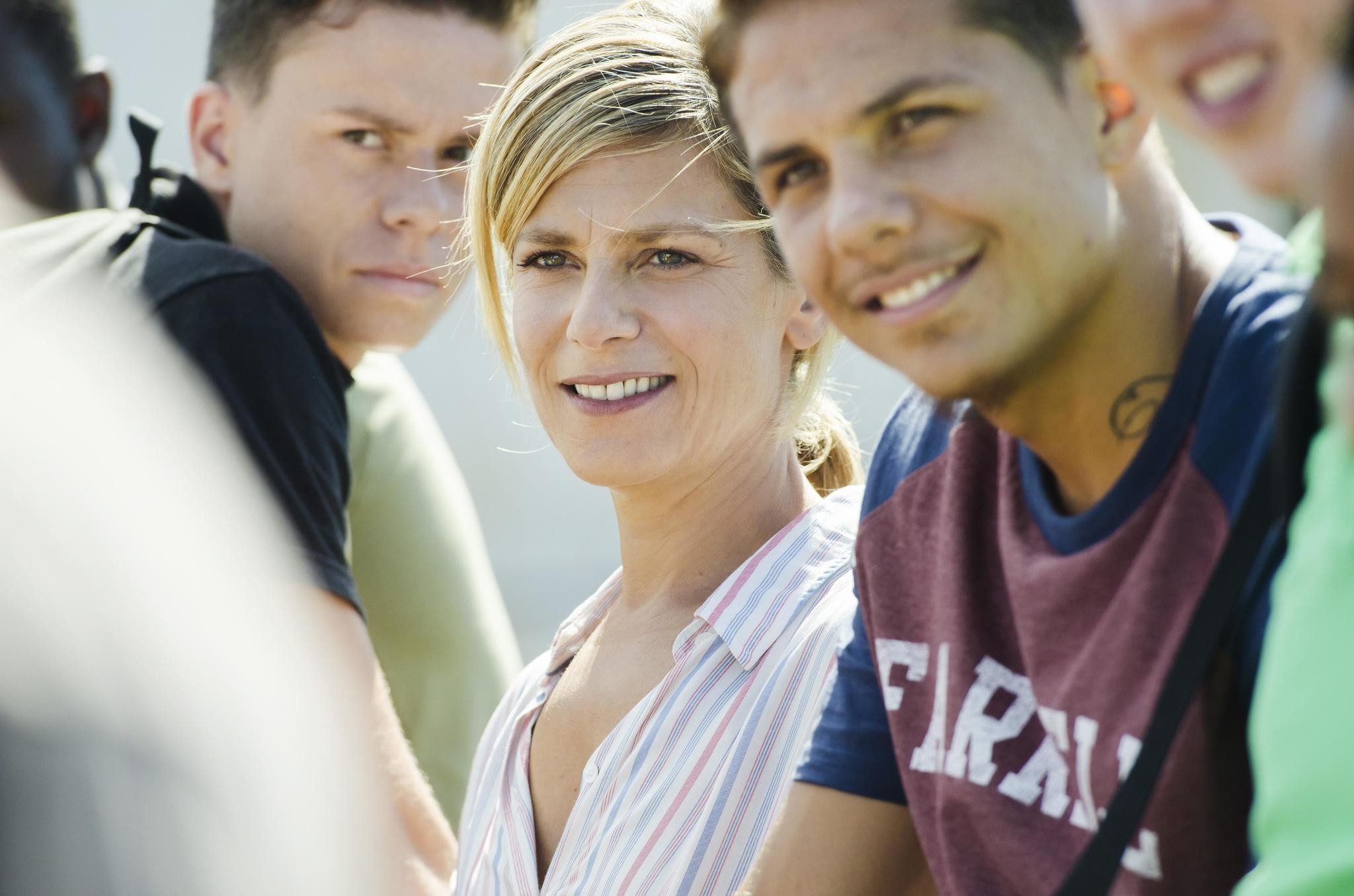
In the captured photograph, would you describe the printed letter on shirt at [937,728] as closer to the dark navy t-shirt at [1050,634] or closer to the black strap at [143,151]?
the dark navy t-shirt at [1050,634]

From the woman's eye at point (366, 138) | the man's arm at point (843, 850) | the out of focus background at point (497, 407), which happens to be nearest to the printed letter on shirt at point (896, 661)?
the man's arm at point (843, 850)

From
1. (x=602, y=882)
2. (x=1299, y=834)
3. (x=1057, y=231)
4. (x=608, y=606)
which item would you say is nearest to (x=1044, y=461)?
(x=1057, y=231)

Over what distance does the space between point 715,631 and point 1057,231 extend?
0.89 metres

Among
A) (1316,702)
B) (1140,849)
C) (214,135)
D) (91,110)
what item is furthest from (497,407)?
(1316,702)

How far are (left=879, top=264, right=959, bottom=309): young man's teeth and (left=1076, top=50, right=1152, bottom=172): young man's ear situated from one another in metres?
0.18

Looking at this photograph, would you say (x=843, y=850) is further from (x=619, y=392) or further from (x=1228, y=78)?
(x=1228, y=78)

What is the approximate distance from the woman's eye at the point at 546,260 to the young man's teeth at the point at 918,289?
904 millimetres

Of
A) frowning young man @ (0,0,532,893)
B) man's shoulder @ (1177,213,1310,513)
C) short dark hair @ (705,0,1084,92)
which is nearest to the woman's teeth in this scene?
frowning young man @ (0,0,532,893)

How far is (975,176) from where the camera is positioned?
1326 mm

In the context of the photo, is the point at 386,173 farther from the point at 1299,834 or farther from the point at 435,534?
the point at 1299,834

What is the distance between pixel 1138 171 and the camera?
1389 mm

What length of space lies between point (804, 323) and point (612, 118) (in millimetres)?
423

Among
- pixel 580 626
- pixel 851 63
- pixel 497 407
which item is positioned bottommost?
pixel 497 407

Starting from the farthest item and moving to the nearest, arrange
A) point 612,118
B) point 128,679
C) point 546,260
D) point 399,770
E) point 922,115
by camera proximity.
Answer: point 399,770 → point 546,260 → point 612,118 → point 922,115 → point 128,679
